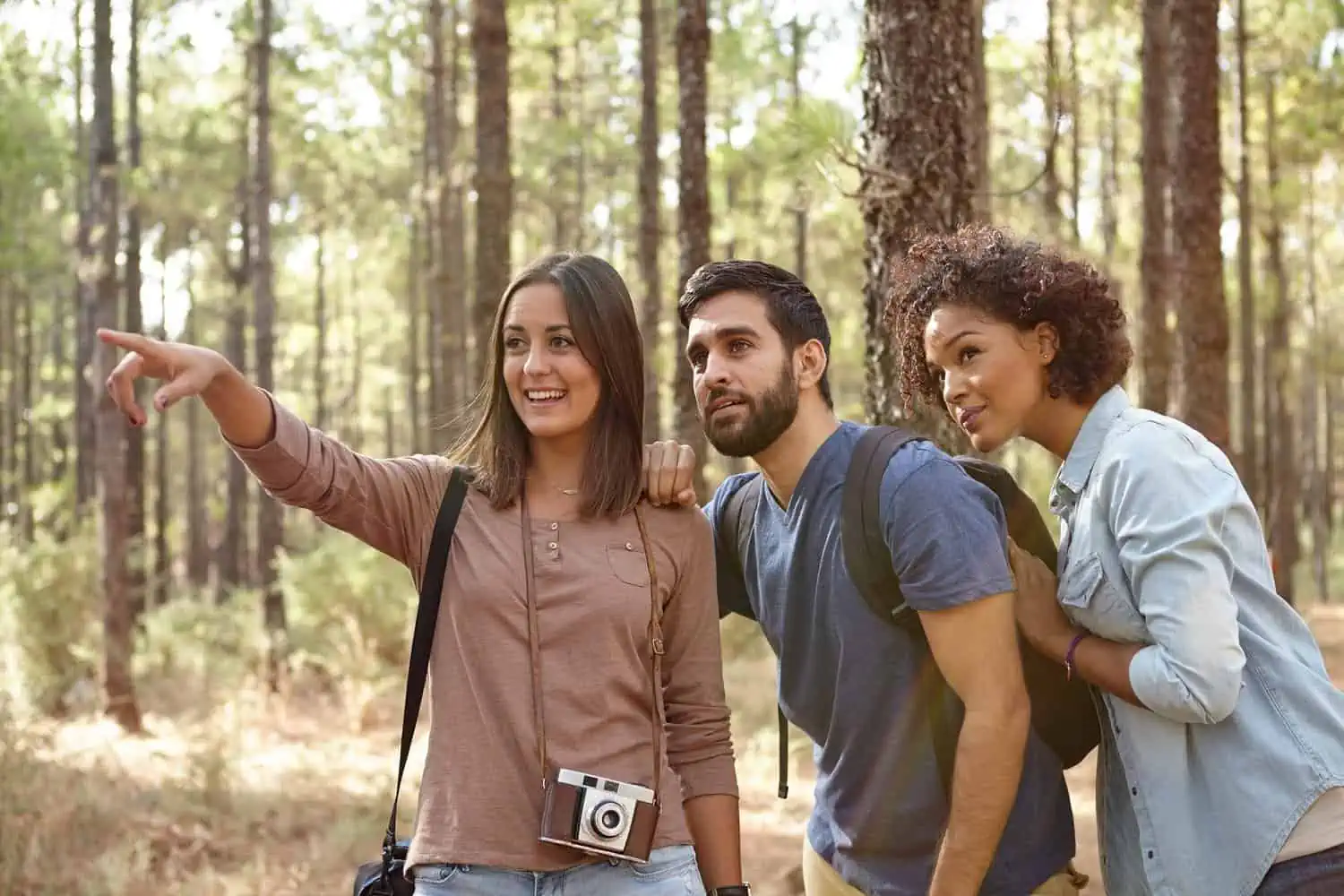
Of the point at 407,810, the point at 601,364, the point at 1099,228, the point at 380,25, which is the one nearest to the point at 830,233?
the point at 1099,228

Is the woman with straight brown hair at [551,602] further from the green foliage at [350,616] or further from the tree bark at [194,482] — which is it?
the tree bark at [194,482]

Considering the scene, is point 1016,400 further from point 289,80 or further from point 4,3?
point 289,80

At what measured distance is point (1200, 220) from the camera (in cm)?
848

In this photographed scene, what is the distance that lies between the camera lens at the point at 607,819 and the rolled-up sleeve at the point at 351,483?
0.67 meters

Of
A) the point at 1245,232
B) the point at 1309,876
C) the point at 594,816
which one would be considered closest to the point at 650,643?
the point at 594,816

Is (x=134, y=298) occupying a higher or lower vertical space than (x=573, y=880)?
higher

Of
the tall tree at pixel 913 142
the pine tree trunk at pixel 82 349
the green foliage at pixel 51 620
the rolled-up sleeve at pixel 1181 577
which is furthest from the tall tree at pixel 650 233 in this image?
the rolled-up sleeve at pixel 1181 577

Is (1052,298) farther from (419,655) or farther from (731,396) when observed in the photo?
(419,655)

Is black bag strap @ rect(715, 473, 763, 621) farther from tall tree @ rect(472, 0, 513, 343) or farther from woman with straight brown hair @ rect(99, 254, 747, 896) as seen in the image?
tall tree @ rect(472, 0, 513, 343)

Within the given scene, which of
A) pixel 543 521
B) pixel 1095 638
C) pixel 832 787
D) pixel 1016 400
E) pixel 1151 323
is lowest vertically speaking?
pixel 832 787

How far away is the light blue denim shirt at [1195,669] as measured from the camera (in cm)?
221

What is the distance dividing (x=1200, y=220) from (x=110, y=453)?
357 inches

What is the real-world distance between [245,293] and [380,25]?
18.0ft

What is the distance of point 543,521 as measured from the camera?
8.97ft
